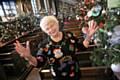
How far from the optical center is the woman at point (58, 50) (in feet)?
5.87

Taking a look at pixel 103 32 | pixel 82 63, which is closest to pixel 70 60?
pixel 103 32

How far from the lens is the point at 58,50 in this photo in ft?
6.01

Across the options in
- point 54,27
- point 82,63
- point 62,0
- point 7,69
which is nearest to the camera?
point 54,27

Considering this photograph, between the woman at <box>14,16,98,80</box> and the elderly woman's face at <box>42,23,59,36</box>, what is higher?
the elderly woman's face at <box>42,23,59,36</box>

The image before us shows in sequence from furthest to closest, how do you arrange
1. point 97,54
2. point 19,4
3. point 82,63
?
point 19,4, point 82,63, point 97,54

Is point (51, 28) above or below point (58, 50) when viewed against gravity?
above

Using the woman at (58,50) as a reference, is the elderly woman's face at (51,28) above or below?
above

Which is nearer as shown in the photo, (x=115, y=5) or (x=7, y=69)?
(x=115, y=5)

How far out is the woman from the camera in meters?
1.79

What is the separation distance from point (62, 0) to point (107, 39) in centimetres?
1310

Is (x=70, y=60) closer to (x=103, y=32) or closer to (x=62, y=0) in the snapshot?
(x=103, y=32)

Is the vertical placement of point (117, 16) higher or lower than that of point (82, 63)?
higher

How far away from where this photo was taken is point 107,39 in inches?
105

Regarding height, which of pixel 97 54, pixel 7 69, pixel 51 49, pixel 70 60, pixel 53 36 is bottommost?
pixel 7 69
